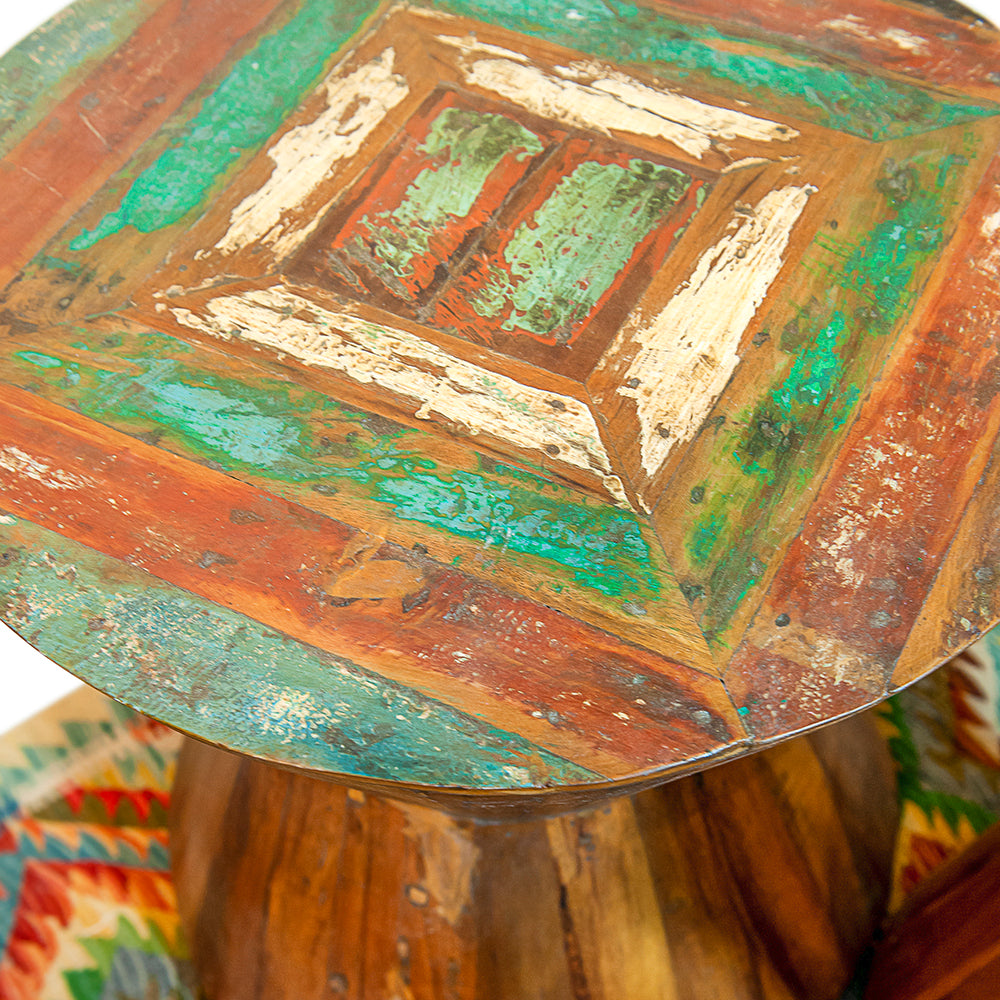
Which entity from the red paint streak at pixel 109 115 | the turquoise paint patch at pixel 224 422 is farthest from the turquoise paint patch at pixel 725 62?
the turquoise paint patch at pixel 224 422

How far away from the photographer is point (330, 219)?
86 cm

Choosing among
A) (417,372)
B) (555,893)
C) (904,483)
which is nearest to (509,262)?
(417,372)

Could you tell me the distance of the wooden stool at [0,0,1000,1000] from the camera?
0.63 m

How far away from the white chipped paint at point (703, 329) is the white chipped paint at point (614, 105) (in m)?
0.09

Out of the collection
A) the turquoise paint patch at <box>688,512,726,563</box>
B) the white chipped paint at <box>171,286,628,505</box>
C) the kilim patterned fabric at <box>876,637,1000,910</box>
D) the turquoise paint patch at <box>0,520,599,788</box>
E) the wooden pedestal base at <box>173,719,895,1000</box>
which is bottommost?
the wooden pedestal base at <box>173,719,895,1000</box>

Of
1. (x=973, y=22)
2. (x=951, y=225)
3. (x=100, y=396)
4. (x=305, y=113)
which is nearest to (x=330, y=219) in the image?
(x=305, y=113)

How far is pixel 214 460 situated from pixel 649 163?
48 cm

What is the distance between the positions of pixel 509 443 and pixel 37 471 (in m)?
0.36

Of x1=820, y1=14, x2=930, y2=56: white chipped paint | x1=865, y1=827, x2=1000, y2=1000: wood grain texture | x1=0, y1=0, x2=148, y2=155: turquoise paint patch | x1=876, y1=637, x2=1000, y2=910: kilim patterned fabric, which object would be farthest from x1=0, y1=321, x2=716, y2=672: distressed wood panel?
x1=876, y1=637, x2=1000, y2=910: kilim patterned fabric

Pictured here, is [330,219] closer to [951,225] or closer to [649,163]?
[649,163]

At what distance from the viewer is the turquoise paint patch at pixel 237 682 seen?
0.59 meters

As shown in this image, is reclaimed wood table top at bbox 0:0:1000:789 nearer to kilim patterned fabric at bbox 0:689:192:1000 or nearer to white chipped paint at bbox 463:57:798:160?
white chipped paint at bbox 463:57:798:160

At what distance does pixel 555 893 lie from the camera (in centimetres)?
104

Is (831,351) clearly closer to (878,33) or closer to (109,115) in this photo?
(878,33)
